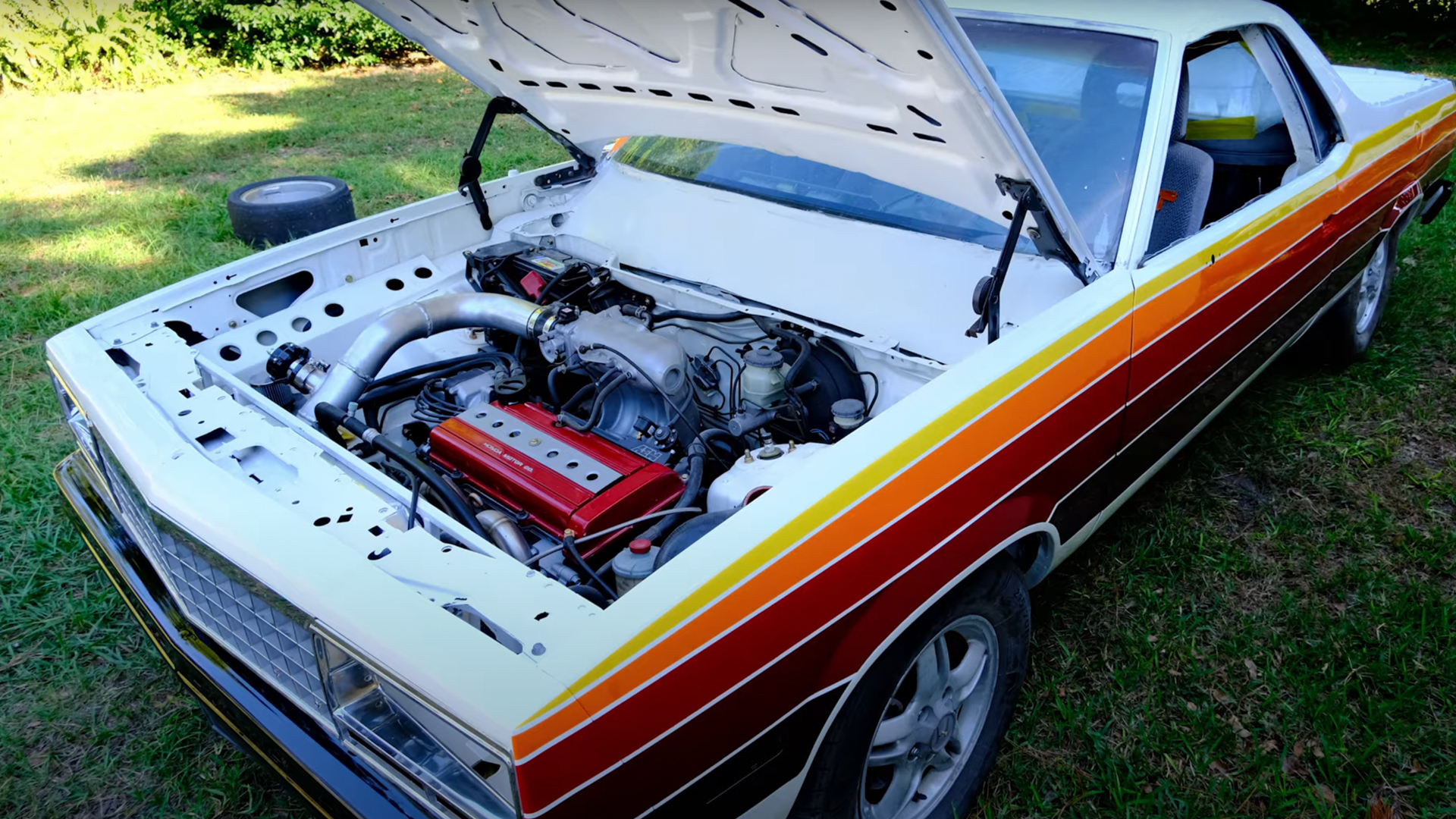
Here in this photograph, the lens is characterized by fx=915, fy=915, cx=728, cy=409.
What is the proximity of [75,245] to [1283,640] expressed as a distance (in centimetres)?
621

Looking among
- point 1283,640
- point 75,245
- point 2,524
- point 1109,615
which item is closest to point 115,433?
point 2,524

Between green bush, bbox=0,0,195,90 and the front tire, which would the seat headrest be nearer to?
the front tire

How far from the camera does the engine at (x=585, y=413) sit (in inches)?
72.6

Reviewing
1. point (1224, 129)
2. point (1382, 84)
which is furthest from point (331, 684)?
point (1382, 84)

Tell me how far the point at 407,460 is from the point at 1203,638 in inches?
85.0

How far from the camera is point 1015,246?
1.96 meters

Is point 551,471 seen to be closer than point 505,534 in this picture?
No

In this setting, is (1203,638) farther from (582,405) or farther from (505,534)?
(505,534)

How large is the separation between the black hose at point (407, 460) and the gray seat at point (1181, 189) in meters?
1.87

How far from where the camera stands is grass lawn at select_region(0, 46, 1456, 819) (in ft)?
7.16

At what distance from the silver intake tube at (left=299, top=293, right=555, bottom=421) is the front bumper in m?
0.50

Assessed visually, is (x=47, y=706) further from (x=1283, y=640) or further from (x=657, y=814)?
(x=1283, y=640)

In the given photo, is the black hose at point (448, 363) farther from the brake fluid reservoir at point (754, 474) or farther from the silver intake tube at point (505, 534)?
the brake fluid reservoir at point (754, 474)

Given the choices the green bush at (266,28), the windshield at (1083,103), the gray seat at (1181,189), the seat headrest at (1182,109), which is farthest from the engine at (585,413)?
the green bush at (266,28)
